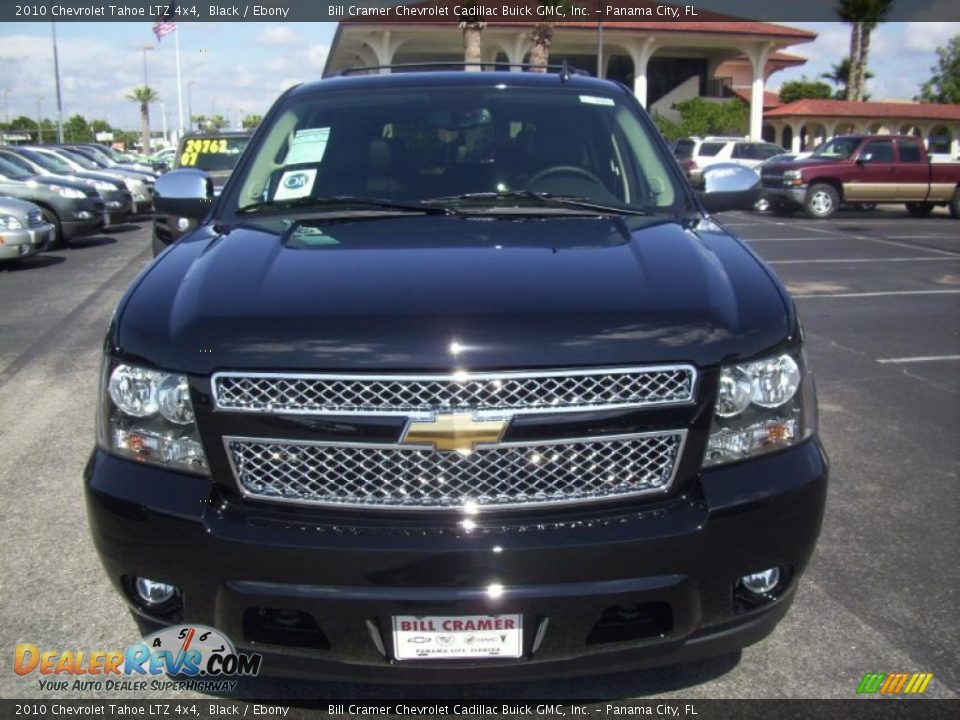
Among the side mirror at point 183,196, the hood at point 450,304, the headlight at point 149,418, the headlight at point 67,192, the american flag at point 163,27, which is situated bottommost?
the headlight at point 67,192

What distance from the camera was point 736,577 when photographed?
2383 mm

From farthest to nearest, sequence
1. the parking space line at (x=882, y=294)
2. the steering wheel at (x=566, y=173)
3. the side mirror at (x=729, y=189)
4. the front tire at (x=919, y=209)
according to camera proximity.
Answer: the front tire at (x=919, y=209) < the parking space line at (x=882, y=294) < the side mirror at (x=729, y=189) < the steering wheel at (x=566, y=173)

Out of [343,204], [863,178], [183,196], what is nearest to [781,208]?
[863,178]

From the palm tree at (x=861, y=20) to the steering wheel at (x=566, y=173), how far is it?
40690 mm

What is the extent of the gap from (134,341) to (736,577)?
168 centimetres

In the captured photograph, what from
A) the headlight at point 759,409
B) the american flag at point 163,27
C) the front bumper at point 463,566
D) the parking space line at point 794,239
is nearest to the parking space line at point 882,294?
the parking space line at point 794,239

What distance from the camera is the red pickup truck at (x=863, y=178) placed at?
21.0m

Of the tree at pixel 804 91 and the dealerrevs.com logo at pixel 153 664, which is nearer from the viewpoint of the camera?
the dealerrevs.com logo at pixel 153 664

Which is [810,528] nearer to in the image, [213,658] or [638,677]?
[638,677]

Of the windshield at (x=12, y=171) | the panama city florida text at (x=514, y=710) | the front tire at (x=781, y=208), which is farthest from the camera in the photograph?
the front tire at (x=781, y=208)

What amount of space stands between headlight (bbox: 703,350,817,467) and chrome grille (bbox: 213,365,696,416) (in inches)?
8.2

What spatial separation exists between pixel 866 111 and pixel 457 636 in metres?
44.3

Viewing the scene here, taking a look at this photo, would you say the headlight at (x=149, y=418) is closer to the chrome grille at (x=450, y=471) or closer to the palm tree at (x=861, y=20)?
the chrome grille at (x=450, y=471)

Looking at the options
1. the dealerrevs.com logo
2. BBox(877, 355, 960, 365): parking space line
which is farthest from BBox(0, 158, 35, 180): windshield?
the dealerrevs.com logo
